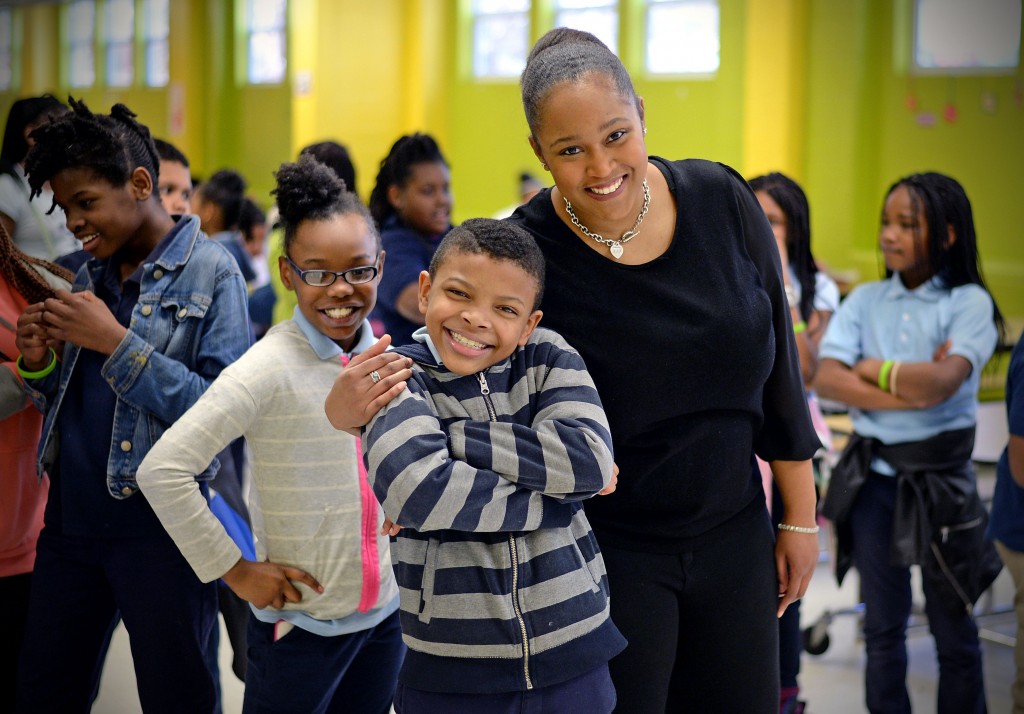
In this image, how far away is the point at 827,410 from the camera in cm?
504

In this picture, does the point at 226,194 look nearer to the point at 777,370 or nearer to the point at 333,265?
the point at 333,265

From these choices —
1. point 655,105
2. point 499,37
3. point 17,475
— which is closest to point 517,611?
point 17,475

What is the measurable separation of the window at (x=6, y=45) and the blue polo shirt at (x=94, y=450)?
661 centimetres

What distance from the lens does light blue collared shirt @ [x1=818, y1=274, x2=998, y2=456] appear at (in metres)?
3.13

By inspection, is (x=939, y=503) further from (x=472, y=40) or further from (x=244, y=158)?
(x=244, y=158)

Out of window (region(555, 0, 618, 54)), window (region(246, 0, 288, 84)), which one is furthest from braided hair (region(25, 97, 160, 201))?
window (region(246, 0, 288, 84))

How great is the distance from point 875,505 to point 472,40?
374 inches

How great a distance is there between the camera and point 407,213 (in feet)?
11.7

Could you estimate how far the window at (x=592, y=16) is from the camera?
1009cm

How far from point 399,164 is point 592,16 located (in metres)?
7.34

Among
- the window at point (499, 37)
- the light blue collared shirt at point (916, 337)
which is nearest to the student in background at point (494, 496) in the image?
the light blue collared shirt at point (916, 337)

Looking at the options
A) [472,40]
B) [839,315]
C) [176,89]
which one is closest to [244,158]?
[176,89]

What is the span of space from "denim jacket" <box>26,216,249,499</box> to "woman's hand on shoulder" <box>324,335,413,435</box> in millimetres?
635

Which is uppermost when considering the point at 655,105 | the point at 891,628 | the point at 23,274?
the point at 655,105
